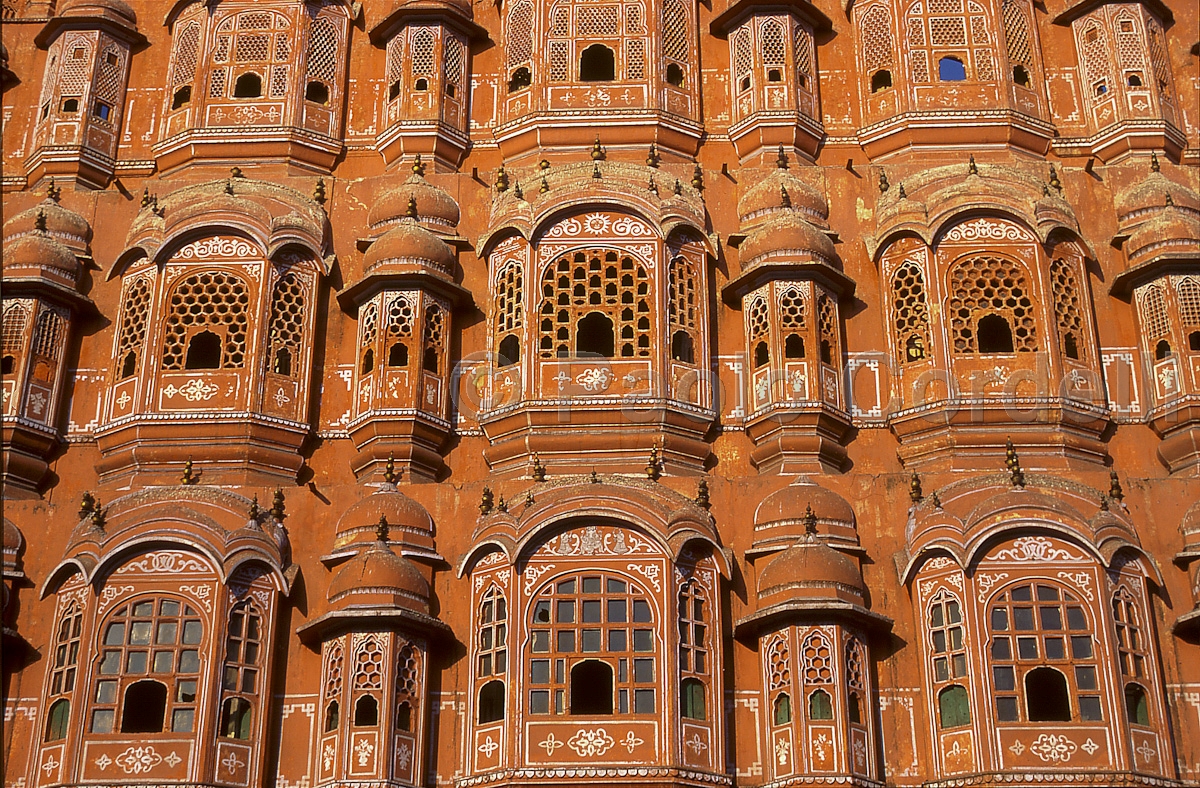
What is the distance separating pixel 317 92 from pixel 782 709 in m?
11.4

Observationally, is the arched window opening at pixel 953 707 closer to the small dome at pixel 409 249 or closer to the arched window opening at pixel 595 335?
the arched window opening at pixel 595 335

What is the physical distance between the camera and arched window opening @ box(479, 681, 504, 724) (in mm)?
17062

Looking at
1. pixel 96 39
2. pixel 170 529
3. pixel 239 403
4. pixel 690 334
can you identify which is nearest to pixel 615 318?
pixel 690 334

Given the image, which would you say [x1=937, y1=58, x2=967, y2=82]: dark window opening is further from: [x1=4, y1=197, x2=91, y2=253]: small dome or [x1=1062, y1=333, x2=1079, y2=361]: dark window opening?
[x1=4, y1=197, x2=91, y2=253]: small dome

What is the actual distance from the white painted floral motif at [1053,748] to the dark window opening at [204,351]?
10829mm

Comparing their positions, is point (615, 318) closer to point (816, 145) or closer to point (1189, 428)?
point (816, 145)

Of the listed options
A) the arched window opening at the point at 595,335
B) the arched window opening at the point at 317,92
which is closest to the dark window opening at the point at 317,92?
the arched window opening at the point at 317,92

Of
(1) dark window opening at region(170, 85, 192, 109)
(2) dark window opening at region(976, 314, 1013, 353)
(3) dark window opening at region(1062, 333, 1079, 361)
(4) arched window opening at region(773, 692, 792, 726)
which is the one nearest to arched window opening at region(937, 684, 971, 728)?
(4) arched window opening at region(773, 692, 792, 726)

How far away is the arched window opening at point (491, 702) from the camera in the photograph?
1706 centimetres

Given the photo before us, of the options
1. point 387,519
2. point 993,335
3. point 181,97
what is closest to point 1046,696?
point 993,335

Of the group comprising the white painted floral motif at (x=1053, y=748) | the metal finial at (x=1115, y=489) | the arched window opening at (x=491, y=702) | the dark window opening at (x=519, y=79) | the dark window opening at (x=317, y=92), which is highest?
the dark window opening at (x=519, y=79)

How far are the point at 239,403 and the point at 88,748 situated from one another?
15.1 feet

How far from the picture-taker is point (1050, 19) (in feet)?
75.8

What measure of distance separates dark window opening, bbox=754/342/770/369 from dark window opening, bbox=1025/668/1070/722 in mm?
4984
